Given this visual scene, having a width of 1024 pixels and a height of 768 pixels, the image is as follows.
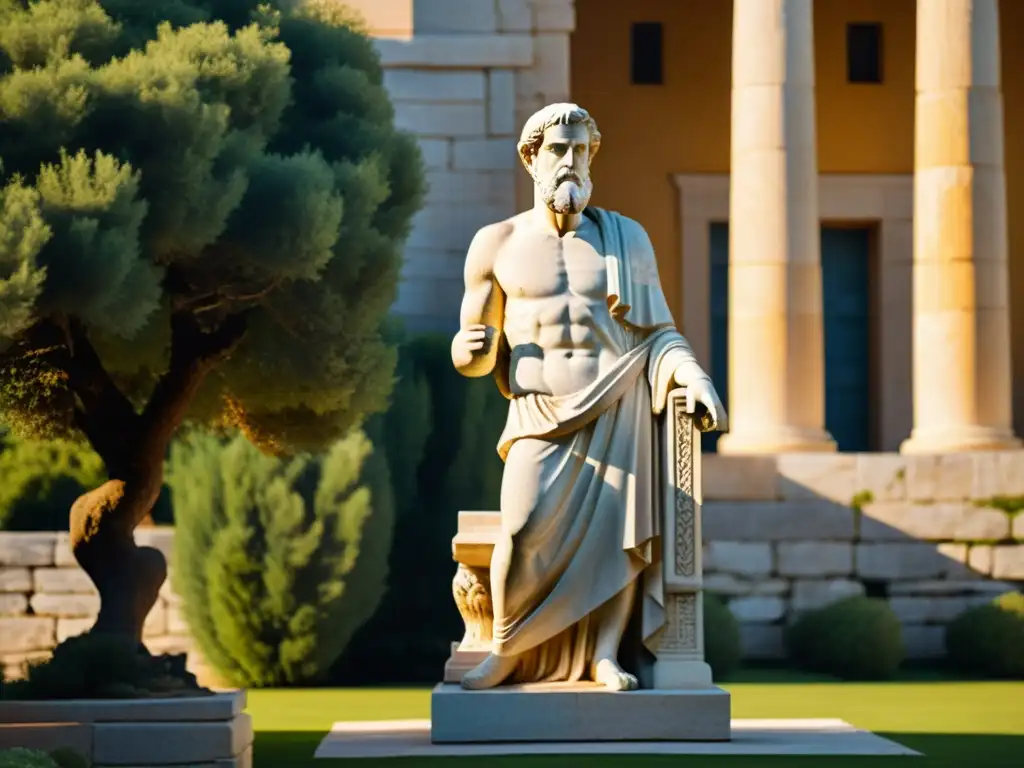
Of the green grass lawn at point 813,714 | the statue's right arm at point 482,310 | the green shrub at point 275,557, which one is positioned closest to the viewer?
the green grass lawn at point 813,714

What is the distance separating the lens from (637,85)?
94.8 feet

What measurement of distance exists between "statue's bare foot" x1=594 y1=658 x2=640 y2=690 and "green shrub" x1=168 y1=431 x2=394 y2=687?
9.94 m

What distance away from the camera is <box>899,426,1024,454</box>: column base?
23.5 m

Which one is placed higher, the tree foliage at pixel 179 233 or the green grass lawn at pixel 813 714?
the tree foliage at pixel 179 233

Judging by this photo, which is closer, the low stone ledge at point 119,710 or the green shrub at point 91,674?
the low stone ledge at point 119,710

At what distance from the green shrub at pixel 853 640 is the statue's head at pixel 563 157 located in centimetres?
1125

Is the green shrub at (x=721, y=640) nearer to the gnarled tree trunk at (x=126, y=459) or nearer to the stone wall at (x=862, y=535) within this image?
the stone wall at (x=862, y=535)

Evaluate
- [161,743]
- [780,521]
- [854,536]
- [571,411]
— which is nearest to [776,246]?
[780,521]

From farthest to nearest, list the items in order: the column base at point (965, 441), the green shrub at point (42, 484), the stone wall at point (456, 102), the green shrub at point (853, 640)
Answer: the stone wall at point (456, 102) < the column base at point (965, 441) < the green shrub at point (42, 484) < the green shrub at point (853, 640)

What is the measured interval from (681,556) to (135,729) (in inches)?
111

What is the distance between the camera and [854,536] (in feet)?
75.5

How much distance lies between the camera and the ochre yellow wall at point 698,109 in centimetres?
2877

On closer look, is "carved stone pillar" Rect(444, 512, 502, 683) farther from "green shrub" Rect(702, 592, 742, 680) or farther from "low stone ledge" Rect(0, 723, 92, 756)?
"green shrub" Rect(702, 592, 742, 680)

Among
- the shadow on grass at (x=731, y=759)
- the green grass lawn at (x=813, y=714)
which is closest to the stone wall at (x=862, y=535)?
the green grass lawn at (x=813, y=714)
